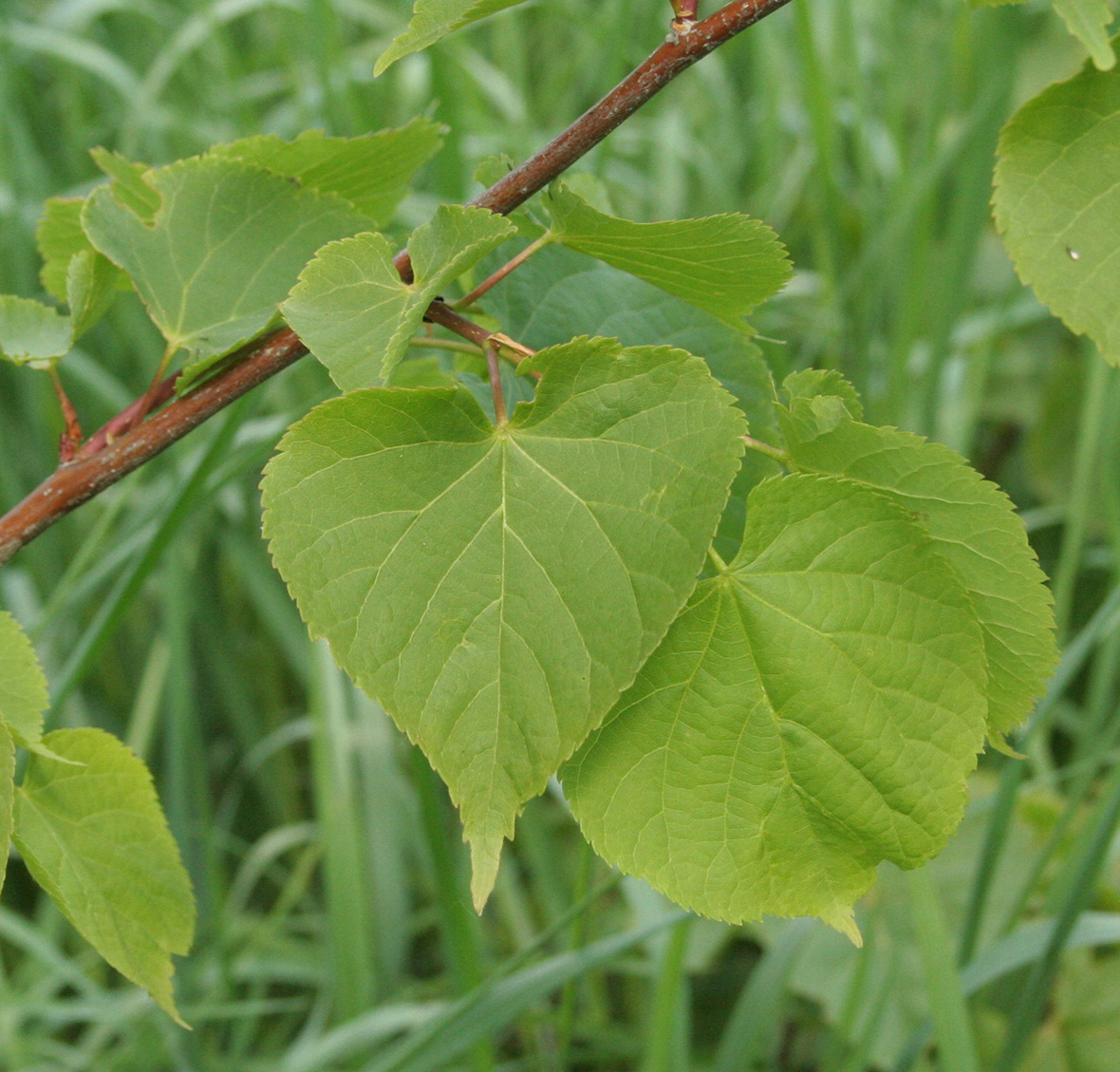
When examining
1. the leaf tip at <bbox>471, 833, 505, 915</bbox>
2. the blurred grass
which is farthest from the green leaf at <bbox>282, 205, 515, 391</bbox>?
the blurred grass

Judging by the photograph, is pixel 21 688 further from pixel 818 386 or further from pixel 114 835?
pixel 818 386

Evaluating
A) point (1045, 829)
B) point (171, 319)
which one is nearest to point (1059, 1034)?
point (1045, 829)

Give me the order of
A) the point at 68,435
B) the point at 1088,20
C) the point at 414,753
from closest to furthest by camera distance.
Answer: the point at 1088,20 → the point at 68,435 → the point at 414,753

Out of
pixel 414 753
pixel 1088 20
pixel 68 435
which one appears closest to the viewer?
pixel 1088 20

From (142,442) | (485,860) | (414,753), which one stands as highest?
(142,442)

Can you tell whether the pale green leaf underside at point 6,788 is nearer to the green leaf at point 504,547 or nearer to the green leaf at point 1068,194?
the green leaf at point 504,547

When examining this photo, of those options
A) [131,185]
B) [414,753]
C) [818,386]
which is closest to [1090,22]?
[818,386]

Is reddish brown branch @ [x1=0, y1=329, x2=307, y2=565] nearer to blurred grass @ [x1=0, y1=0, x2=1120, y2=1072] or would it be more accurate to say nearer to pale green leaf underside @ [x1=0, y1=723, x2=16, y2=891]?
pale green leaf underside @ [x1=0, y1=723, x2=16, y2=891]

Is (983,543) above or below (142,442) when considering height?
below
